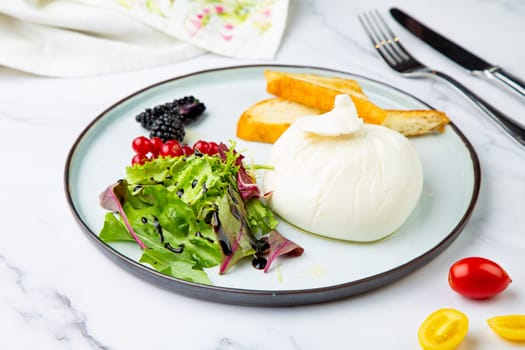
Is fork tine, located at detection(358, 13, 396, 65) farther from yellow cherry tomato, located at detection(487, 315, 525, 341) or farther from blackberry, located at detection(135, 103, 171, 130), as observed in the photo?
yellow cherry tomato, located at detection(487, 315, 525, 341)

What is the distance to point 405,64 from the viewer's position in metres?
2.86

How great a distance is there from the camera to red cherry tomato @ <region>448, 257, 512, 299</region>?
5.59 ft

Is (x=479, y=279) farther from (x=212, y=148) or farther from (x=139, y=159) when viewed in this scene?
(x=139, y=159)

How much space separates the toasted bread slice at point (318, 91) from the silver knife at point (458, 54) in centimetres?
55

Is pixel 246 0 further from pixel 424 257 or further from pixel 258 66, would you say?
pixel 424 257

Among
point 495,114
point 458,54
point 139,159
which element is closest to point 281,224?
point 139,159

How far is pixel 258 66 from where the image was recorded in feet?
8.98

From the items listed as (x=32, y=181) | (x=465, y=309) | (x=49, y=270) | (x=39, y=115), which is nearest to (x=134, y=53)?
(x=39, y=115)

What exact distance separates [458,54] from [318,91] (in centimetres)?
77

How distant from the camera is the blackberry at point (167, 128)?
2.32 m

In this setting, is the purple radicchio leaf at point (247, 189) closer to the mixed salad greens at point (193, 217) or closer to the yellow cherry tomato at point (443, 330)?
the mixed salad greens at point (193, 217)

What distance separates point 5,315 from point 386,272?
3.05ft

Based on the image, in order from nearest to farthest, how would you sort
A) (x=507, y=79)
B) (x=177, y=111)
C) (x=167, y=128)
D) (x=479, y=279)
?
(x=479, y=279) < (x=167, y=128) < (x=177, y=111) < (x=507, y=79)

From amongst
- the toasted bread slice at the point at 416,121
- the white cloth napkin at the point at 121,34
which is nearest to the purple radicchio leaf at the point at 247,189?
the toasted bread slice at the point at 416,121
